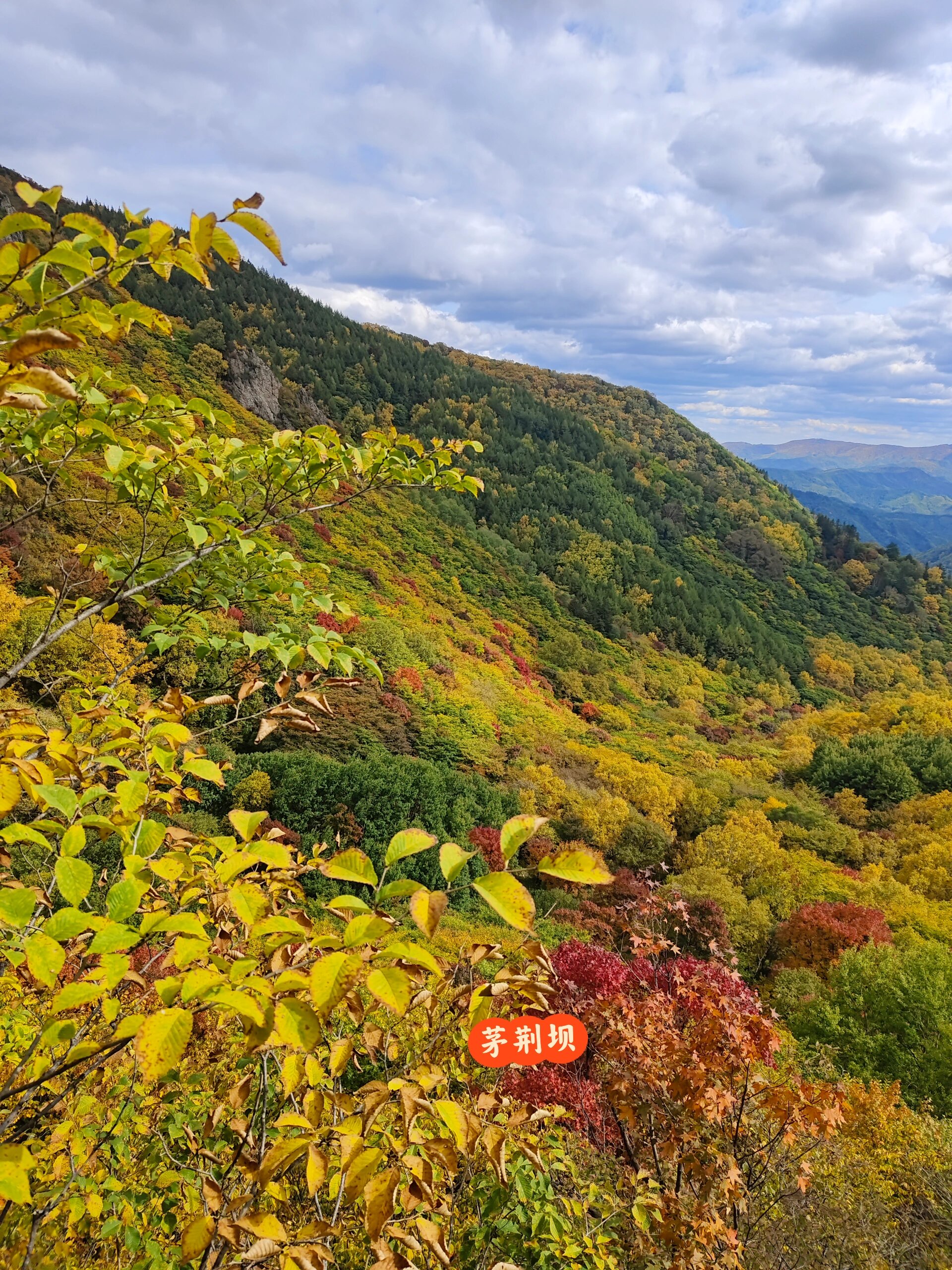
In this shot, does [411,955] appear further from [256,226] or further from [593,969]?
[593,969]

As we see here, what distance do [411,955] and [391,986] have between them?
0.07m

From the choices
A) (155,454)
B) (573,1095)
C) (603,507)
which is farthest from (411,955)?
(603,507)

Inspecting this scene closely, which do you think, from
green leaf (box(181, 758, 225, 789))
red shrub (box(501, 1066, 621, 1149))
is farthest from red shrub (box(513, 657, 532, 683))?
green leaf (box(181, 758, 225, 789))

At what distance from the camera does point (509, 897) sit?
835 mm

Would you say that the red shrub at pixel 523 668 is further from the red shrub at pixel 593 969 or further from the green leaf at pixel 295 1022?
the green leaf at pixel 295 1022

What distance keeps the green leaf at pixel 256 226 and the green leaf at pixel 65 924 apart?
116 centimetres

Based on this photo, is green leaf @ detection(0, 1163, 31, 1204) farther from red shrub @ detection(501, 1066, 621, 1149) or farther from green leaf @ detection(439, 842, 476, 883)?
red shrub @ detection(501, 1066, 621, 1149)

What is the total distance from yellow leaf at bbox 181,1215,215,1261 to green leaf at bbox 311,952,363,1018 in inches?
27.7

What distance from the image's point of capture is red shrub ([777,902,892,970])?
10.7m

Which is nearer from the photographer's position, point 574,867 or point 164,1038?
point 164,1038

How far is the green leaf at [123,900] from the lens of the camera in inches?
34.4

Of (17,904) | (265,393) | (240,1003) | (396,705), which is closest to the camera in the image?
(240,1003)

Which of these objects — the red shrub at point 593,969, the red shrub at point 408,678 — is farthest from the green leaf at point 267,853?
the red shrub at point 408,678

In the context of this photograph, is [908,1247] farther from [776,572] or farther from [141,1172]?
[776,572]
